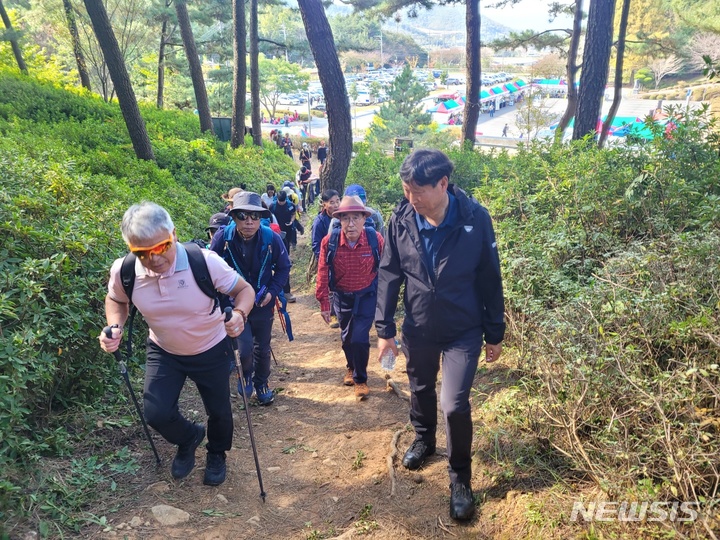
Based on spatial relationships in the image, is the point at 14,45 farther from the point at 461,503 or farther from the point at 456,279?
the point at 461,503

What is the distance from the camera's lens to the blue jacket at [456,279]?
124 inches

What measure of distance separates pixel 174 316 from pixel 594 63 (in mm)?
8332

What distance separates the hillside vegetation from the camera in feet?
9.10

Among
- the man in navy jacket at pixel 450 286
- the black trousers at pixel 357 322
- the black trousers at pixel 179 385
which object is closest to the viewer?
the man in navy jacket at pixel 450 286

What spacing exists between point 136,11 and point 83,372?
22.4 m

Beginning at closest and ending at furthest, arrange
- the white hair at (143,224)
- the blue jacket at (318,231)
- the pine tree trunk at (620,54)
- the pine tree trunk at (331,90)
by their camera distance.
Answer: the white hair at (143,224) → the blue jacket at (318,231) → the pine tree trunk at (331,90) → the pine tree trunk at (620,54)

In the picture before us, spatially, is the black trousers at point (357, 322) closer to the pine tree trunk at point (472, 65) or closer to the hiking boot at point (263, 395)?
the hiking boot at point (263, 395)

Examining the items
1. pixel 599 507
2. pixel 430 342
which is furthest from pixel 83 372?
pixel 599 507

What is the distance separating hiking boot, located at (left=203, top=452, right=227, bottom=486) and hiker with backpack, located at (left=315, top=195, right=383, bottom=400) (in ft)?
5.62

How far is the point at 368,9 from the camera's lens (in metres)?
16.8

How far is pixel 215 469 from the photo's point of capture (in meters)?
3.72

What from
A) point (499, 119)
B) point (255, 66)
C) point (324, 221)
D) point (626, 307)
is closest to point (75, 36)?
point (255, 66)

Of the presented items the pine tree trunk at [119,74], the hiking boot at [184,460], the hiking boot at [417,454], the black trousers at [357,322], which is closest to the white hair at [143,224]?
the hiking boot at [184,460]

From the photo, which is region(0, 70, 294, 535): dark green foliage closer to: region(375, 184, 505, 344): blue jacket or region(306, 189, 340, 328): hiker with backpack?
region(306, 189, 340, 328): hiker with backpack
